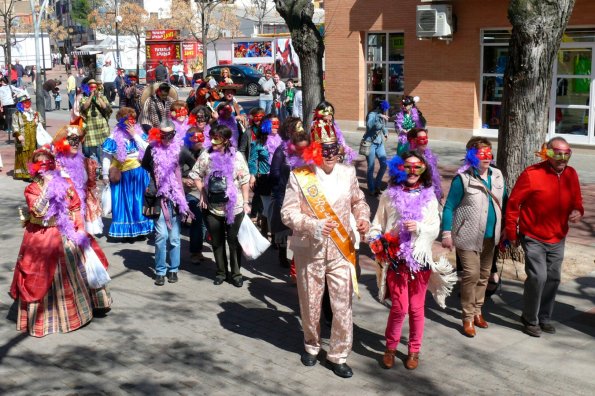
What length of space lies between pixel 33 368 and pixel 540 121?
6.03 metres

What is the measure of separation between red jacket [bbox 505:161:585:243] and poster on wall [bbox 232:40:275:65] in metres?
39.9

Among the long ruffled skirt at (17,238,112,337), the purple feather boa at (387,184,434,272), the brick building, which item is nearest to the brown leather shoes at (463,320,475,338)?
the purple feather boa at (387,184,434,272)

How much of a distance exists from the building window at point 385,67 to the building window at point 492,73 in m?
2.55

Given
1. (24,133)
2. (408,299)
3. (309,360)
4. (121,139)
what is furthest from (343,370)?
(24,133)

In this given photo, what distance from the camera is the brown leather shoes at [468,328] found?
6994mm

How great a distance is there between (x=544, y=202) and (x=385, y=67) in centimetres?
1514

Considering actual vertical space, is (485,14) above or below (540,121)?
above

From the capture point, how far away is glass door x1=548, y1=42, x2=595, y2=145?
1742 centimetres

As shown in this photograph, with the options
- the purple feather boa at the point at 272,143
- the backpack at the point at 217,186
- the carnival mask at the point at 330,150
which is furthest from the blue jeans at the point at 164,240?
the carnival mask at the point at 330,150

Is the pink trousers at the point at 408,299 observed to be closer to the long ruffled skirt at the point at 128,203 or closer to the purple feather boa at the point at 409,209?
the purple feather boa at the point at 409,209

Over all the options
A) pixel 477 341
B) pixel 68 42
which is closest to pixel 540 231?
pixel 477 341

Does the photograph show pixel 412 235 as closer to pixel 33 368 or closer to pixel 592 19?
pixel 33 368

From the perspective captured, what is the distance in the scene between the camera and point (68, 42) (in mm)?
100125

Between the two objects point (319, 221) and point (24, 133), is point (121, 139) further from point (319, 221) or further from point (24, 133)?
point (24, 133)
